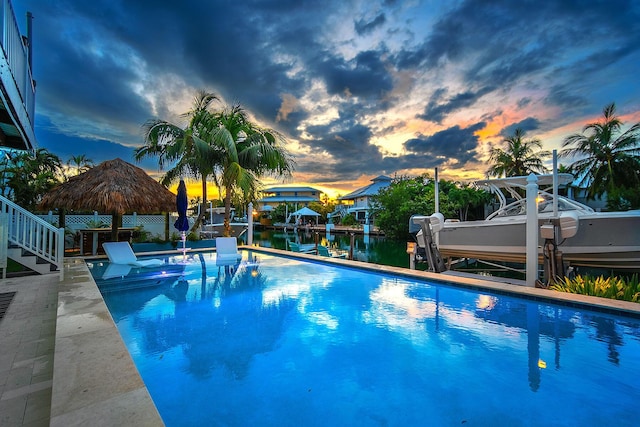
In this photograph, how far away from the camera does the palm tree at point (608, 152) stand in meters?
20.0

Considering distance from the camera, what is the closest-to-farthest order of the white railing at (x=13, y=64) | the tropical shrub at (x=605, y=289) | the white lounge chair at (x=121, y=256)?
the white railing at (x=13, y=64)
the tropical shrub at (x=605, y=289)
the white lounge chair at (x=121, y=256)

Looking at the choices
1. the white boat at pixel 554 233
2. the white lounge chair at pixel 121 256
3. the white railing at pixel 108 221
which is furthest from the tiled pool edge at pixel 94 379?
the white railing at pixel 108 221

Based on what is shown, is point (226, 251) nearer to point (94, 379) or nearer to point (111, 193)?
point (111, 193)

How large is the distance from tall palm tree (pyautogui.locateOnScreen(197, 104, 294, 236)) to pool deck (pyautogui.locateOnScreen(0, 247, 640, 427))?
827cm

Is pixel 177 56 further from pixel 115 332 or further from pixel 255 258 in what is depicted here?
pixel 115 332

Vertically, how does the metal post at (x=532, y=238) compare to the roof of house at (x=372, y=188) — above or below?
below

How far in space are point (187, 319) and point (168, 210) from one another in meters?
7.98

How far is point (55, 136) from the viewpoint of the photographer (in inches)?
613

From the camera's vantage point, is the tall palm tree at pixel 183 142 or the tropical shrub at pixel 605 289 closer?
the tropical shrub at pixel 605 289

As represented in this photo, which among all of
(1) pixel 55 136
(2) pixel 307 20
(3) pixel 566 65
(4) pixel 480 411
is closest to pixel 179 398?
(4) pixel 480 411

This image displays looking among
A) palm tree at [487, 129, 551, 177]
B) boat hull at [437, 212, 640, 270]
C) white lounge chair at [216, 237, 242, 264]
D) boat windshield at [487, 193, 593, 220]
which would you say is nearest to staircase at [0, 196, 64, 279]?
white lounge chair at [216, 237, 242, 264]

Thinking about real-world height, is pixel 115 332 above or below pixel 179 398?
above

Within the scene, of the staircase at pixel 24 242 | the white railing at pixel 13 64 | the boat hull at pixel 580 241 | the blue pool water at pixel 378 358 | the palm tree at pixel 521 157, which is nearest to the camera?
the blue pool water at pixel 378 358

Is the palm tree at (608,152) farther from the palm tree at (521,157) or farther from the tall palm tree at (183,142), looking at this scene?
the tall palm tree at (183,142)
